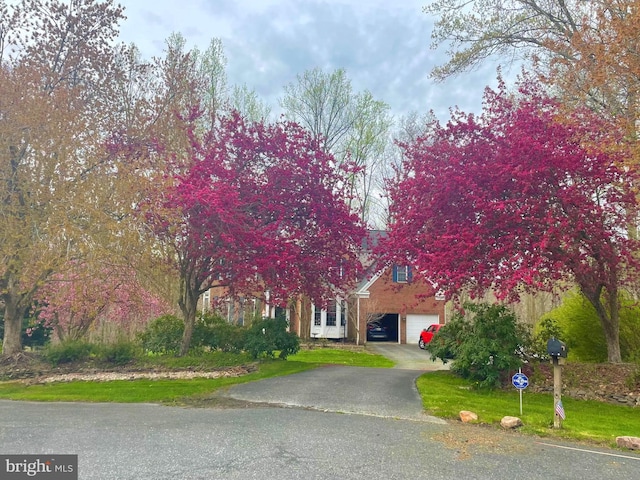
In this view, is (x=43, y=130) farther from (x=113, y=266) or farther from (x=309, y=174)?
(x=309, y=174)

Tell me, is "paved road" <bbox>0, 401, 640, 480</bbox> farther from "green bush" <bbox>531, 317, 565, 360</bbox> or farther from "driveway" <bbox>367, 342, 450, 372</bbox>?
"driveway" <bbox>367, 342, 450, 372</bbox>

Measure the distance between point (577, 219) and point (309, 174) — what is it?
6.94m

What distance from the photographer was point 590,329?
46.2 ft

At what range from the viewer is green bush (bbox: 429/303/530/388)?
10.9 m

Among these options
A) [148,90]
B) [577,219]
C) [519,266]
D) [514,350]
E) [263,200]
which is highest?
[148,90]

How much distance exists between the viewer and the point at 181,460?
210 inches

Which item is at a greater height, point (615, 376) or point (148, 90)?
point (148, 90)

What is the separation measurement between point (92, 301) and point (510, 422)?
13.2 m

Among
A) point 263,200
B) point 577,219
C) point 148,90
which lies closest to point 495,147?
point 577,219

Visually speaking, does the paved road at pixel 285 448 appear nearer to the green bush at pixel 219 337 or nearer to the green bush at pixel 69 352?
the green bush at pixel 69 352

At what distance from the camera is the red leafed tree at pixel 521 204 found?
31.4 ft

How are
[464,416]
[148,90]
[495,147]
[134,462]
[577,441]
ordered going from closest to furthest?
[134,462], [577,441], [464,416], [495,147], [148,90]

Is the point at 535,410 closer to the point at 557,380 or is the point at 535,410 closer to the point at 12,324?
the point at 557,380

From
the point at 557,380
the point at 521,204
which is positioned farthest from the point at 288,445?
the point at 521,204
